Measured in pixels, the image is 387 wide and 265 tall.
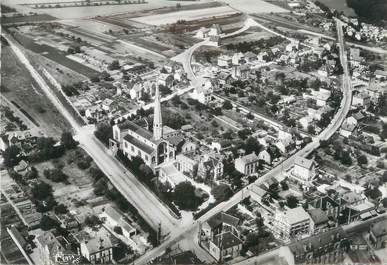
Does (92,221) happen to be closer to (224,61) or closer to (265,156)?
(265,156)

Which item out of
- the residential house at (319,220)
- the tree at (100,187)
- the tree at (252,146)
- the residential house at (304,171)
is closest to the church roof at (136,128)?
the tree at (100,187)

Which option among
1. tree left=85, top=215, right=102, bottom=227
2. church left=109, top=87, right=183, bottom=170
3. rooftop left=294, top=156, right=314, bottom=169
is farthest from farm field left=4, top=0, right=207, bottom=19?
tree left=85, top=215, right=102, bottom=227

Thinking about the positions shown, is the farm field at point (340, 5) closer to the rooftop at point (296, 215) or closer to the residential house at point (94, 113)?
the residential house at point (94, 113)

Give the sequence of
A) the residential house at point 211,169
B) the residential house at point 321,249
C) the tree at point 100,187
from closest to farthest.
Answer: the residential house at point 321,249 → the tree at point 100,187 → the residential house at point 211,169

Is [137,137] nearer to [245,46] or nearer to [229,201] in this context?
[229,201]

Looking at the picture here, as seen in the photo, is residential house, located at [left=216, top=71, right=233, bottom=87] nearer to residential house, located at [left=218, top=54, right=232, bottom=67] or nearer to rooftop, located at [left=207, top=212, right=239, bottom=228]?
residential house, located at [left=218, top=54, right=232, bottom=67]
